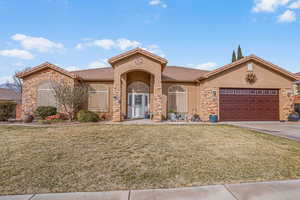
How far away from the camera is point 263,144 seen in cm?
605

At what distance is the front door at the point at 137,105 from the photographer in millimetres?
14383

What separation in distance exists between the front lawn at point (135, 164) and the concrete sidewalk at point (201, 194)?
7.3 inches

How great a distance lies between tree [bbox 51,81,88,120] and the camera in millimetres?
11672

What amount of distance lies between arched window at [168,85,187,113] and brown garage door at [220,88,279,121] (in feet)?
10.7

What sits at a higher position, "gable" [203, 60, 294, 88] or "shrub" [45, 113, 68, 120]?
"gable" [203, 60, 294, 88]

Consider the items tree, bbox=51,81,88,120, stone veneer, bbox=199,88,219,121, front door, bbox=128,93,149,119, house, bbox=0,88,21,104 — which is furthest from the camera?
house, bbox=0,88,21,104

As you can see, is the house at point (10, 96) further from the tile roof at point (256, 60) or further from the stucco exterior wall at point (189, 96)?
the tile roof at point (256, 60)

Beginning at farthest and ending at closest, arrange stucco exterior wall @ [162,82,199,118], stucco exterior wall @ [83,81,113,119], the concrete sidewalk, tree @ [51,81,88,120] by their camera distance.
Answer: stucco exterior wall @ [162,82,199,118], stucco exterior wall @ [83,81,113,119], tree @ [51,81,88,120], the concrete sidewalk

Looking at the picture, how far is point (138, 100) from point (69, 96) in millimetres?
5938

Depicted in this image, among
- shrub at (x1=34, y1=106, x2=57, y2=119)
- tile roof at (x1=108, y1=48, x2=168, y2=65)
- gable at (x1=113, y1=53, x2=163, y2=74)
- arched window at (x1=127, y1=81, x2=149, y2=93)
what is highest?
tile roof at (x1=108, y1=48, x2=168, y2=65)

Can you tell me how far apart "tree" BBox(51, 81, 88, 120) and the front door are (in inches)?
162

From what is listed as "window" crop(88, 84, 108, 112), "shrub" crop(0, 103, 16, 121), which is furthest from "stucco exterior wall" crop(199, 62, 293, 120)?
"shrub" crop(0, 103, 16, 121)

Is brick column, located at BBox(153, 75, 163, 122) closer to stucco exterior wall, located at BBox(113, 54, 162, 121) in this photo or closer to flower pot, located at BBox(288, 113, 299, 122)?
stucco exterior wall, located at BBox(113, 54, 162, 121)

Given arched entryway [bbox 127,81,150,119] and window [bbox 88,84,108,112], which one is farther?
arched entryway [bbox 127,81,150,119]
